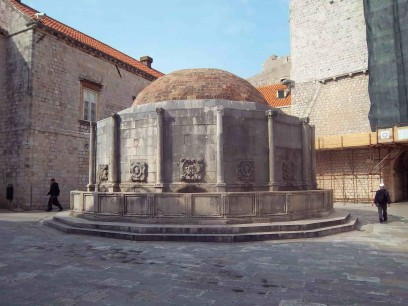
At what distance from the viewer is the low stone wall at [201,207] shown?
32.4 ft

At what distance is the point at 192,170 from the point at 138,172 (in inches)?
77.1

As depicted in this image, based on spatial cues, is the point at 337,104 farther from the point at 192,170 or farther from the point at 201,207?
the point at 201,207

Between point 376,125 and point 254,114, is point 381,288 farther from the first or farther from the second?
point 376,125

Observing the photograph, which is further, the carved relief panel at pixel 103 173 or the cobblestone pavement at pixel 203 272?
the carved relief panel at pixel 103 173

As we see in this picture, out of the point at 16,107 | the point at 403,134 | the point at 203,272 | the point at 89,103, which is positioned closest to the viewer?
the point at 203,272

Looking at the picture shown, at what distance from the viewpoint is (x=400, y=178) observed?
2569 cm

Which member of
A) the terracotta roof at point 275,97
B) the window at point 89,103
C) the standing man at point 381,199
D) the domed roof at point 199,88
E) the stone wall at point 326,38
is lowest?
the standing man at point 381,199

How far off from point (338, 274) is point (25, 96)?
18564 mm

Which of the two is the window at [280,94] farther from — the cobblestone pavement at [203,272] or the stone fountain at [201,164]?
the cobblestone pavement at [203,272]

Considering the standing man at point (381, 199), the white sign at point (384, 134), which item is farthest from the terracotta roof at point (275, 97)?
the standing man at point (381, 199)

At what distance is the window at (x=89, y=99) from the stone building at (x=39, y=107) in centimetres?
7

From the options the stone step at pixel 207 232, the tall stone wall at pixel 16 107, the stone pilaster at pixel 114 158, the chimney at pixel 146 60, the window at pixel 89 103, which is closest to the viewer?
the stone step at pixel 207 232

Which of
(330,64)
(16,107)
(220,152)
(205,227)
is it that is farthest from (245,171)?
(330,64)

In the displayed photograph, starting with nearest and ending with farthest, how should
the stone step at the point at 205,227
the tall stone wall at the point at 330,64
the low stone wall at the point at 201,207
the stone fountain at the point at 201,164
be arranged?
the stone step at the point at 205,227 < the low stone wall at the point at 201,207 < the stone fountain at the point at 201,164 < the tall stone wall at the point at 330,64
